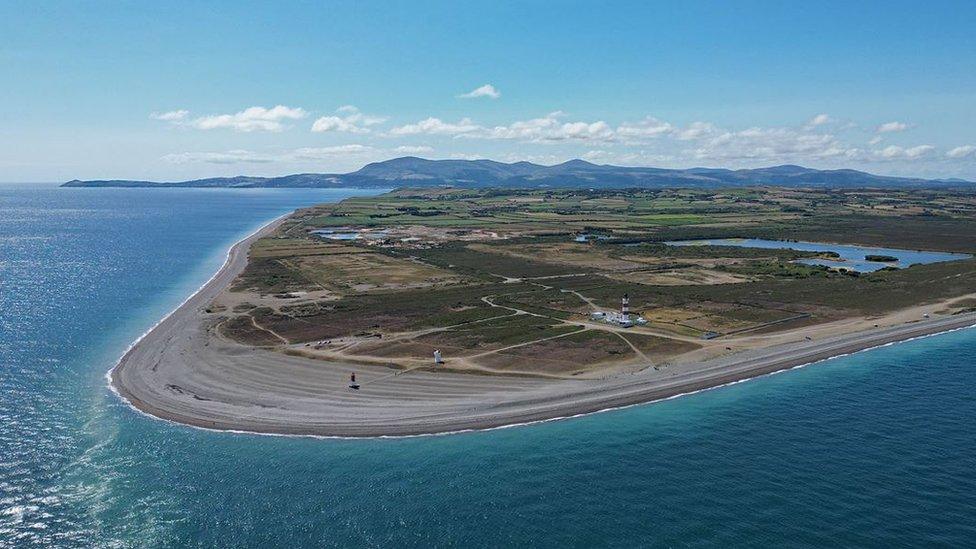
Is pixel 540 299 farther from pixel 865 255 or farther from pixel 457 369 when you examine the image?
pixel 865 255

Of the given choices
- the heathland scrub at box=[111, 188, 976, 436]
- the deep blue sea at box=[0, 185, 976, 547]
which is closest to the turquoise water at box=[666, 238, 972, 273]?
the heathland scrub at box=[111, 188, 976, 436]

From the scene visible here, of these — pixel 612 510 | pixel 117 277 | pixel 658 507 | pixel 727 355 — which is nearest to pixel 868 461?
pixel 658 507

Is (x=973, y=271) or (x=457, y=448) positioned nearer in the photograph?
(x=457, y=448)

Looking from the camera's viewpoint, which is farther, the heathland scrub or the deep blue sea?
the heathland scrub

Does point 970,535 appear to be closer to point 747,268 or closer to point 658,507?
point 658,507

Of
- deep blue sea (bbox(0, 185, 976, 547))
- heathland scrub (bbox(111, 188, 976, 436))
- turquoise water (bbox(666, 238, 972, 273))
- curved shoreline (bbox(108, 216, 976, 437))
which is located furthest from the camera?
turquoise water (bbox(666, 238, 972, 273))

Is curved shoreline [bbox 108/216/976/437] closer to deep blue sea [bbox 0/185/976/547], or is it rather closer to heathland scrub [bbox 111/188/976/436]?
heathland scrub [bbox 111/188/976/436]
